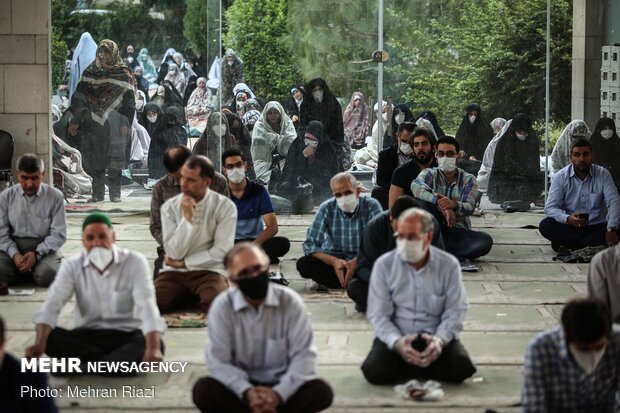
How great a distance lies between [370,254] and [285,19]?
607 cm

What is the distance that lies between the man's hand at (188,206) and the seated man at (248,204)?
127cm

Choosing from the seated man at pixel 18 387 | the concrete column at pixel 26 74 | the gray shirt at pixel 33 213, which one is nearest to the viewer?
the seated man at pixel 18 387

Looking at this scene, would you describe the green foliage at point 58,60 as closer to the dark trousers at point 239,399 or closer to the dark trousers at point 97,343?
the dark trousers at point 97,343

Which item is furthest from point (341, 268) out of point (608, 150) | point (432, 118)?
point (608, 150)

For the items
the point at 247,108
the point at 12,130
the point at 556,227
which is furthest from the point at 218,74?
the point at 556,227

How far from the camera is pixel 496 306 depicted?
945 centimetres

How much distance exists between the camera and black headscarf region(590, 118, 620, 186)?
46.3ft

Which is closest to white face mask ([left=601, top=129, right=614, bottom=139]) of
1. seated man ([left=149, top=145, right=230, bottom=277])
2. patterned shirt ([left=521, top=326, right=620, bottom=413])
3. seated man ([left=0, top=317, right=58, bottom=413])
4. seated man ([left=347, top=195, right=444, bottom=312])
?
seated man ([left=149, top=145, right=230, bottom=277])

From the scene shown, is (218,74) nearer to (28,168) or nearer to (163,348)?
(28,168)

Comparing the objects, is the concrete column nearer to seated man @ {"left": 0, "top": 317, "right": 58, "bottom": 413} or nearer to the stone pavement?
the stone pavement

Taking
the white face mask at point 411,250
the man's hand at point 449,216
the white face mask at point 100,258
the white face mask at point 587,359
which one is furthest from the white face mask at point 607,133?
the white face mask at point 587,359

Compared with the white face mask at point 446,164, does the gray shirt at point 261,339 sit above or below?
below

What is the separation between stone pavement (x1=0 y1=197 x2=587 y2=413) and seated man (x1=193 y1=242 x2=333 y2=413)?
577mm

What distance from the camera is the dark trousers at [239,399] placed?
20.4ft
